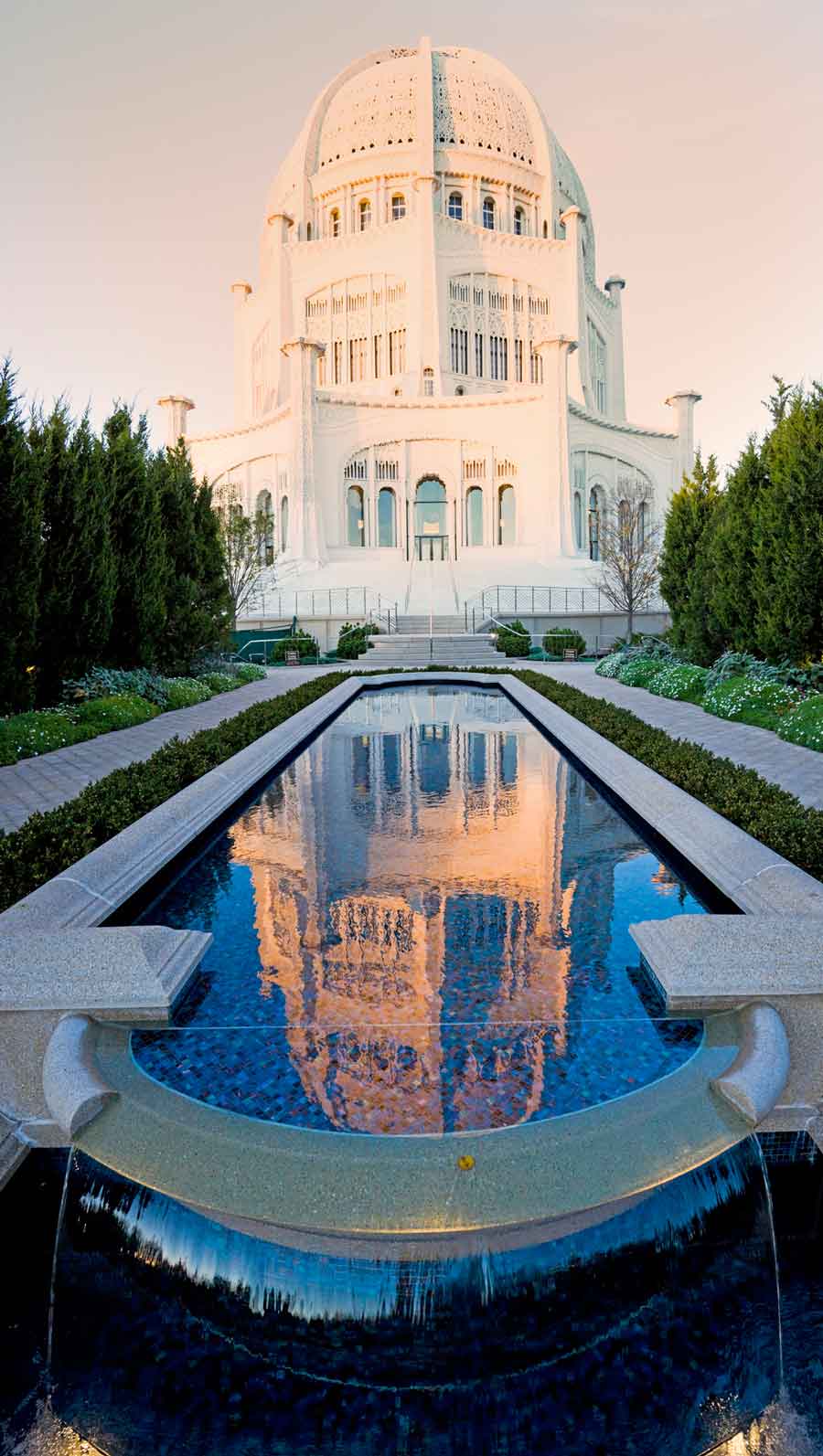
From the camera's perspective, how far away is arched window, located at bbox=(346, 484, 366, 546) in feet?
136

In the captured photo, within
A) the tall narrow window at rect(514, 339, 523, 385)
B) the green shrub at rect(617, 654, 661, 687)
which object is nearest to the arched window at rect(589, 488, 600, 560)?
the tall narrow window at rect(514, 339, 523, 385)

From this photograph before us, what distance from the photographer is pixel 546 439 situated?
4003 centimetres

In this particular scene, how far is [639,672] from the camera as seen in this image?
1744cm

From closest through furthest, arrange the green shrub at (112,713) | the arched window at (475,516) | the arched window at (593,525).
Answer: the green shrub at (112,713)
the arched window at (475,516)
the arched window at (593,525)

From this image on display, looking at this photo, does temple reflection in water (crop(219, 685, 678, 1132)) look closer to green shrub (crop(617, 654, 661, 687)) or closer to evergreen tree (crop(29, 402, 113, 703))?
evergreen tree (crop(29, 402, 113, 703))

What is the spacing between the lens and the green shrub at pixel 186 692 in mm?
14680

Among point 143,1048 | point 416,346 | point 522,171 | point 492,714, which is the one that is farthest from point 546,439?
point 143,1048

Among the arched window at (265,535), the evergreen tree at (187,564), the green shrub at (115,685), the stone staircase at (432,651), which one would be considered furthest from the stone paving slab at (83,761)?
the arched window at (265,535)

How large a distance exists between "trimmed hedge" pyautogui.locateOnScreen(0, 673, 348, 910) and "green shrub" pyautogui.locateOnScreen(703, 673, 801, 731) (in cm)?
639

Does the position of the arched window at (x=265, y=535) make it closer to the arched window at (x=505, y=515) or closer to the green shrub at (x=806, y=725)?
the arched window at (x=505, y=515)

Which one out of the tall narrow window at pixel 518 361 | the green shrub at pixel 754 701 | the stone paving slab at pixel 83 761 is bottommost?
the stone paving slab at pixel 83 761

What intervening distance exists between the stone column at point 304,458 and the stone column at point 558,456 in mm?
10196

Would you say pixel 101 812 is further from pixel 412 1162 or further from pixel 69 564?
pixel 69 564

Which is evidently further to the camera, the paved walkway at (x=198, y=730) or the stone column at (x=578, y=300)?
the stone column at (x=578, y=300)
